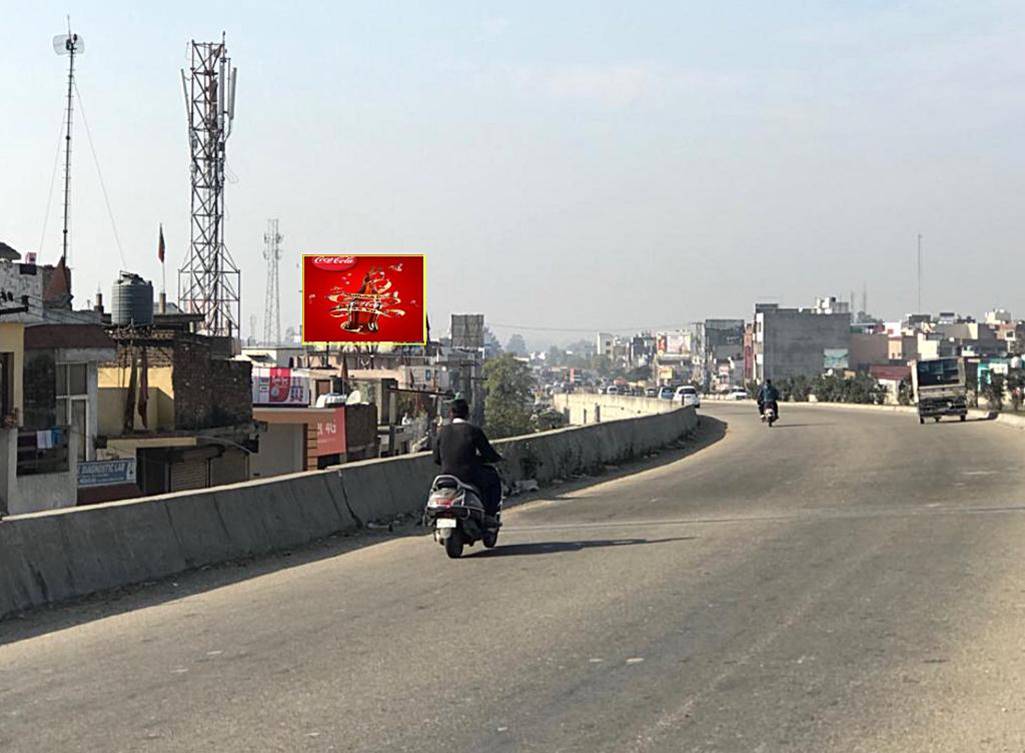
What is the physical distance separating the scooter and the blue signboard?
2282 cm

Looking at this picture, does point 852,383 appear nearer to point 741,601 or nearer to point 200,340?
point 200,340

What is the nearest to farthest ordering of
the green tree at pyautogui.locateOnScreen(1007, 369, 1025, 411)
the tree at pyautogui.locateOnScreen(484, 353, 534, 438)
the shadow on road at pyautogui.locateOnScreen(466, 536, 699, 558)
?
1. the shadow on road at pyautogui.locateOnScreen(466, 536, 699, 558)
2. the green tree at pyautogui.locateOnScreen(1007, 369, 1025, 411)
3. the tree at pyautogui.locateOnScreen(484, 353, 534, 438)

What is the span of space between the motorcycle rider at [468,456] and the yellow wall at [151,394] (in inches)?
1132

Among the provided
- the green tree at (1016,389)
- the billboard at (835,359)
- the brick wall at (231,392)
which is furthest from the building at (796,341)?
the brick wall at (231,392)

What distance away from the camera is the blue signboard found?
35.1 meters

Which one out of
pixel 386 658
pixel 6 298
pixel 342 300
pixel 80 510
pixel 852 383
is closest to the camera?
pixel 386 658

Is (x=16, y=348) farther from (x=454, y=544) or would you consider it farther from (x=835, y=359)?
(x=835, y=359)

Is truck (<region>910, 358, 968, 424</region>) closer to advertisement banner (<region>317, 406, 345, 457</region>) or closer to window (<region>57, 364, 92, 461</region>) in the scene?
advertisement banner (<region>317, 406, 345, 457</region>)

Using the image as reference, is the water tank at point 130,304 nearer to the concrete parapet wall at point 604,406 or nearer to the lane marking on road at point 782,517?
the lane marking on road at point 782,517

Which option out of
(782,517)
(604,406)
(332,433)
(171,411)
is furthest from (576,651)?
Answer: (604,406)

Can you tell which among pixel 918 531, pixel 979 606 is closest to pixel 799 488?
pixel 918 531

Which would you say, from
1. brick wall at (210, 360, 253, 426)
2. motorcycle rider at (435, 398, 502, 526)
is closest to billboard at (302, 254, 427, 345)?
brick wall at (210, 360, 253, 426)

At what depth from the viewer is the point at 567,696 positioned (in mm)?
7629

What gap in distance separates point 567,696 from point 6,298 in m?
25.5
